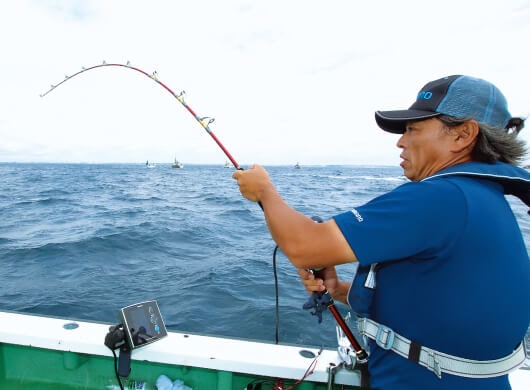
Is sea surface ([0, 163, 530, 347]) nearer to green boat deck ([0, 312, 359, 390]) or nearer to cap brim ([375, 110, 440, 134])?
green boat deck ([0, 312, 359, 390])

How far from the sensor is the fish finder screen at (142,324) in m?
2.06

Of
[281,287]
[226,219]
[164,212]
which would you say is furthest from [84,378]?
[164,212]

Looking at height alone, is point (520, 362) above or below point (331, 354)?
above

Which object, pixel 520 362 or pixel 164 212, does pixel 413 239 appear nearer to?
pixel 520 362

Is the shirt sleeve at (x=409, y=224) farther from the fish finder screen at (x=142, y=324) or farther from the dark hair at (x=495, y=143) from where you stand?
the fish finder screen at (x=142, y=324)

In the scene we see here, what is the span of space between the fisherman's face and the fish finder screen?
5.65ft

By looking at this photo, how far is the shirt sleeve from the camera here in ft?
3.43

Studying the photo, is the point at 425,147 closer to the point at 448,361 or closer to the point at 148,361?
the point at 448,361

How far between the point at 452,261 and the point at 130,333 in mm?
1757

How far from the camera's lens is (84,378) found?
7.49 ft

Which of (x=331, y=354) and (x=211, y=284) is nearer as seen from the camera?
(x=331, y=354)

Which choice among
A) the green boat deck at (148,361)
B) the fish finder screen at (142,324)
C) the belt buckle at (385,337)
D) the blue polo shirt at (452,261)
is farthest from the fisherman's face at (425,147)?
the fish finder screen at (142,324)

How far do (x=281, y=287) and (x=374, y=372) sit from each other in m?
4.37

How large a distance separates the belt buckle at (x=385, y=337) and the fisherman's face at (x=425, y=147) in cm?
60
